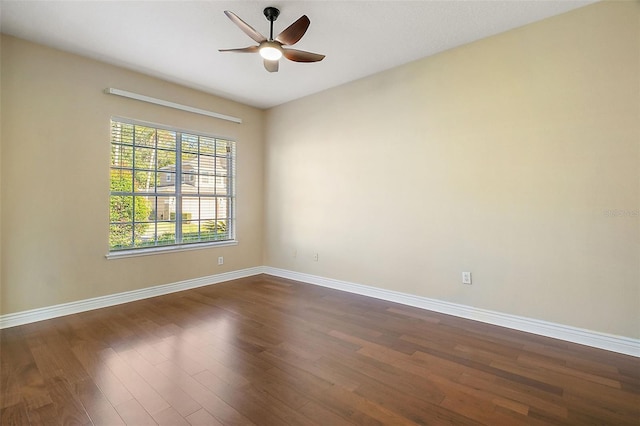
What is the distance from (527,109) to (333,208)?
8.19 feet

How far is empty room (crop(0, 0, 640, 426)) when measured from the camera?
196cm

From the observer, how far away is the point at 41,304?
10.1ft

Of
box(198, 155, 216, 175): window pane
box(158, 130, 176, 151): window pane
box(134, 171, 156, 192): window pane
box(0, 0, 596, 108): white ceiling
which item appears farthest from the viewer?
box(198, 155, 216, 175): window pane

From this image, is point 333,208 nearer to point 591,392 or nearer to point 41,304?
point 591,392

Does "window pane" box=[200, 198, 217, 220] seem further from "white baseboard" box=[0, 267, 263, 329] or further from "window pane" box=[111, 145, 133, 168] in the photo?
"window pane" box=[111, 145, 133, 168]

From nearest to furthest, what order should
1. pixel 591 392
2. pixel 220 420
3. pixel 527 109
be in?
pixel 220 420 → pixel 591 392 → pixel 527 109

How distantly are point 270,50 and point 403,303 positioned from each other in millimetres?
3012

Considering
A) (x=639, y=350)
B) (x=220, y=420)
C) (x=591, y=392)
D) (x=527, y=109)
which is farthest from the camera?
(x=527, y=109)

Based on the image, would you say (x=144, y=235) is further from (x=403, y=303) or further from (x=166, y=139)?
(x=403, y=303)

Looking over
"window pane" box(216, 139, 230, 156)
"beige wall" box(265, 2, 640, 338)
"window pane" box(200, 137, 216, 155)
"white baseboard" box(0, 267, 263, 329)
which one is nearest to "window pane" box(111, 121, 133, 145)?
"window pane" box(200, 137, 216, 155)

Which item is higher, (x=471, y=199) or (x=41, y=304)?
(x=471, y=199)

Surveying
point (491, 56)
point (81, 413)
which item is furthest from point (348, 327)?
point (491, 56)

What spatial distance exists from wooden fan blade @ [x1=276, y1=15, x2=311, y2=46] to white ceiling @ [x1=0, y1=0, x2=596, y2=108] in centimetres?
30

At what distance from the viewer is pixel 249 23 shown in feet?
9.12
